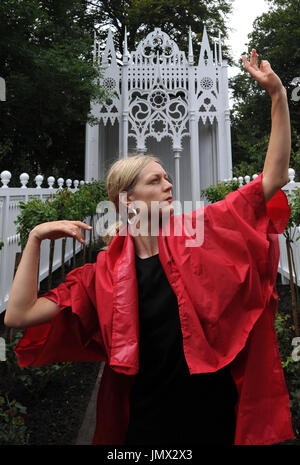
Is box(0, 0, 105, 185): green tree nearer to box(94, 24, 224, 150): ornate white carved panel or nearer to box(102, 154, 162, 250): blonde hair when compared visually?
box(94, 24, 224, 150): ornate white carved panel

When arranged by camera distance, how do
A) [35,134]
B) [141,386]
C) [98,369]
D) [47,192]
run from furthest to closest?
[35,134], [47,192], [98,369], [141,386]

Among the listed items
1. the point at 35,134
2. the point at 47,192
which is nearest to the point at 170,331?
the point at 47,192

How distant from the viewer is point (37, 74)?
823cm

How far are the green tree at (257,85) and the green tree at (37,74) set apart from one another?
27.6ft

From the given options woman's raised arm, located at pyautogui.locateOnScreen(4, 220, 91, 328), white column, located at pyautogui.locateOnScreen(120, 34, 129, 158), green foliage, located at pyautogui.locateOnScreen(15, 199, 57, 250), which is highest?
white column, located at pyautogui.locateOnScreen(120, 34, 129, 158)

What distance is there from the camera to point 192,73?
1260cm

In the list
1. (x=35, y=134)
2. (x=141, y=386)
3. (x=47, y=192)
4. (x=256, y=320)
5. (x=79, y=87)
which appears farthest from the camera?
(x=35, y=134)

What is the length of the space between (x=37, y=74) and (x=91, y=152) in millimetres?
4689

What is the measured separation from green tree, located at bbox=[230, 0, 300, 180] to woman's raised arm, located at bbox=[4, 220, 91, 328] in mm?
14384

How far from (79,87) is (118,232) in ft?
28.1

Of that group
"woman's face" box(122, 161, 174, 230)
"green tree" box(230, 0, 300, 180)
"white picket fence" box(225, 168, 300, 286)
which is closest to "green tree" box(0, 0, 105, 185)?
"white picket fence" box(225, 168, 300, 286)

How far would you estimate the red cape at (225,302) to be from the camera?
129 centimetres

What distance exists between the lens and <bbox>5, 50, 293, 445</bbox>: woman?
1.29 metres

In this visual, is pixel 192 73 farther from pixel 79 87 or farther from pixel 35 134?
pixel 35 134
